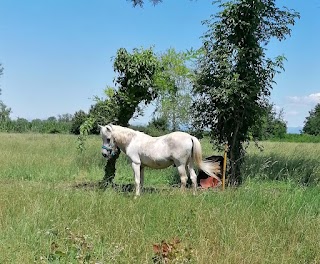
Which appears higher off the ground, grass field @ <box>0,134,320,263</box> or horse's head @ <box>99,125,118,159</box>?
horse's head @ <box>99,125,118,159</box>

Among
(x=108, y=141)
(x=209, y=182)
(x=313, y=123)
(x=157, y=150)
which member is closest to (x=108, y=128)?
(x=108, y=141)

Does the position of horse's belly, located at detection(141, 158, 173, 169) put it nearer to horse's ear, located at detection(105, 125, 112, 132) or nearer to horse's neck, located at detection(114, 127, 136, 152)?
horse's neck, located at detection(114, 127, 136, 152)

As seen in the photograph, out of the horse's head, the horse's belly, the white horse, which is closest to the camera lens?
the white horse

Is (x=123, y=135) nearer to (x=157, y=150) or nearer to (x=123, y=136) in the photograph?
(x=123, y=136)

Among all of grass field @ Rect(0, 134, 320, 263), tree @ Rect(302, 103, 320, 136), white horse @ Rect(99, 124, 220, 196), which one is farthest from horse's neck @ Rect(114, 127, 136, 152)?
tree @ Rect(302, 103, 320, 136)

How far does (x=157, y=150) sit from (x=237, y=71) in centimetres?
347

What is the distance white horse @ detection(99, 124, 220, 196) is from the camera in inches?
339

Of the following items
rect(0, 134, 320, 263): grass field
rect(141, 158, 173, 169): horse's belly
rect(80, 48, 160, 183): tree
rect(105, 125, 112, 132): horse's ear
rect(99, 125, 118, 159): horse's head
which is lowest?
rect(0, 134, 320, 263): grass field

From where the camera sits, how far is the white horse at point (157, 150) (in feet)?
28.3

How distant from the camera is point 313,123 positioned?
2670 inches

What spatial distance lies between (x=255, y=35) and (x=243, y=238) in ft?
24.4

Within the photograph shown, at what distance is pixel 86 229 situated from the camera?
507cm

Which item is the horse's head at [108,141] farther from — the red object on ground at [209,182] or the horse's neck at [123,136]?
the red object on ground at [209,182]

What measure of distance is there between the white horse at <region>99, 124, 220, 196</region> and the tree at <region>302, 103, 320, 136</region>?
5573 centimetres
